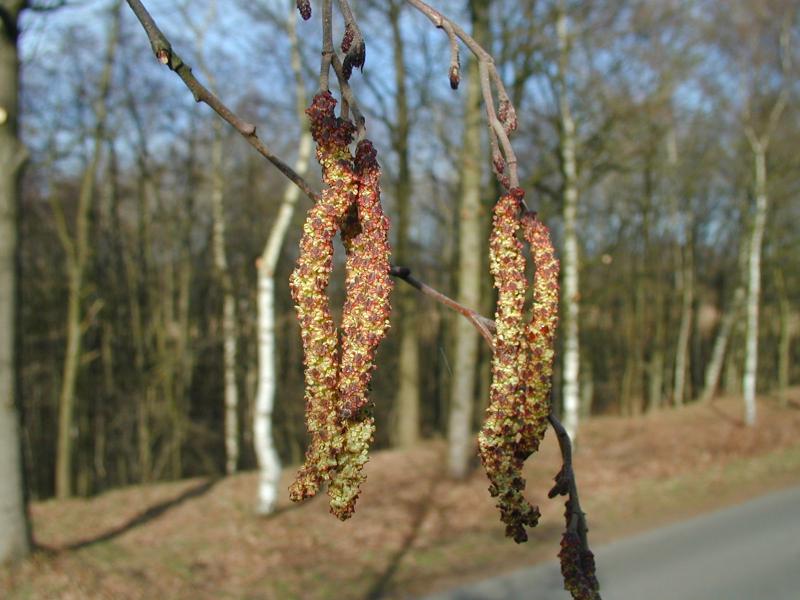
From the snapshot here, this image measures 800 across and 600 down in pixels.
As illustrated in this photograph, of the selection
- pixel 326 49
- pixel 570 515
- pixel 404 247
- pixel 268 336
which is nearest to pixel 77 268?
pixel 268 336

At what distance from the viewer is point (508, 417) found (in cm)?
101

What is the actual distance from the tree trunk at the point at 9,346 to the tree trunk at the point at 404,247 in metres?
8.75

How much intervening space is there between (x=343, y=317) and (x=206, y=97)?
46 cm

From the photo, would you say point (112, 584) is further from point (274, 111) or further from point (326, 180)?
point (274, 111)

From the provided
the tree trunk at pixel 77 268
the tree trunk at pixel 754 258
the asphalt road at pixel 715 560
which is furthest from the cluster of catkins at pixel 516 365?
the tree trunk at pixel 754 258

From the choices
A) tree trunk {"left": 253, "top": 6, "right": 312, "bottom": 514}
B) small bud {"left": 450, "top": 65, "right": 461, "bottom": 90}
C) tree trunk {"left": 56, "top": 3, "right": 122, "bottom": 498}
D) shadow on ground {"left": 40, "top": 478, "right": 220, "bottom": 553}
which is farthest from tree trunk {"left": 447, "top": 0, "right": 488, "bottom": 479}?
small bud {"left": 450, "top": 65, "right": 461, "bottom": 90}

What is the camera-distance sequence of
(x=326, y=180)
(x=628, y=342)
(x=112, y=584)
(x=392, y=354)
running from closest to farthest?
(x=326, y=180) → (x=112, y=584) → (x=392, y=354) → (x=628, y=342)

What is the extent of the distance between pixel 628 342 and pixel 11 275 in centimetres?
2082

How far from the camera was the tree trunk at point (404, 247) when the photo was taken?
1645 centimetres

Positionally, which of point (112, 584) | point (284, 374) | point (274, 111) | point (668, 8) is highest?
point (668, 8)

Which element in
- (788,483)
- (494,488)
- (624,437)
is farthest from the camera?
(624,437)

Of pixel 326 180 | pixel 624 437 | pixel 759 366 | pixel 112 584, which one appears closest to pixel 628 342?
pixel 759 366

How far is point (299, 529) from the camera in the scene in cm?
1044

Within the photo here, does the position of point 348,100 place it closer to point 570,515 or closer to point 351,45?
point 351,45
